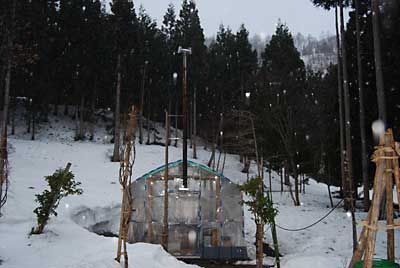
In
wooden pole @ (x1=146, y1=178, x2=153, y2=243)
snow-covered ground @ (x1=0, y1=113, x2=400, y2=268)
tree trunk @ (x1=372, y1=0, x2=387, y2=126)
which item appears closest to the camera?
snow-covered ground @ (x1=0, y1=113, x2=400, y2=268)

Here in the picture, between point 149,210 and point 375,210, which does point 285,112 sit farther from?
point 375,210

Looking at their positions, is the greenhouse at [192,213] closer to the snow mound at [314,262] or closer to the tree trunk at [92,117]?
the snow mound at [314,262]

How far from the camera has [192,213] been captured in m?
13.3

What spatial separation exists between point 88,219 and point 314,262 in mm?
8670

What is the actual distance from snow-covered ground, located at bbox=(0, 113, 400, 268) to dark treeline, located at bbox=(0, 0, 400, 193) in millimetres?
3412

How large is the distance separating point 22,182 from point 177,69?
2240 centimetres

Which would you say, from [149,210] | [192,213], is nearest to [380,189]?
[192,213]

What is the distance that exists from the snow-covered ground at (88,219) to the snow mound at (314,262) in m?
0.02

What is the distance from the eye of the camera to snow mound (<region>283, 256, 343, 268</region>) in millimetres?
8953

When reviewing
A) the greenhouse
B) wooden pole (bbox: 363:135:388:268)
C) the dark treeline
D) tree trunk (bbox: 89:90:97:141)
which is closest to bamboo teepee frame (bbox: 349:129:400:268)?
wooden pole (bbox: 363:135:388:268)

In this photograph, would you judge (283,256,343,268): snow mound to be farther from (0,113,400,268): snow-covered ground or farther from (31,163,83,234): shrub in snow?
(31,163,83,234): shrub in snow

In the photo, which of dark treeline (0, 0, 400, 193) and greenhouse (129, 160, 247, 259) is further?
dark treeline (0, 0, 400, 193)

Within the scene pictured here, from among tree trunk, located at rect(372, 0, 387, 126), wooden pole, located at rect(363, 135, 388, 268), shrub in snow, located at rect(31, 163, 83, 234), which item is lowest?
shrub in snow, located at rect(31, 163, 83, 234)

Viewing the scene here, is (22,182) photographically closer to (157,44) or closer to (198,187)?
(198,187)
